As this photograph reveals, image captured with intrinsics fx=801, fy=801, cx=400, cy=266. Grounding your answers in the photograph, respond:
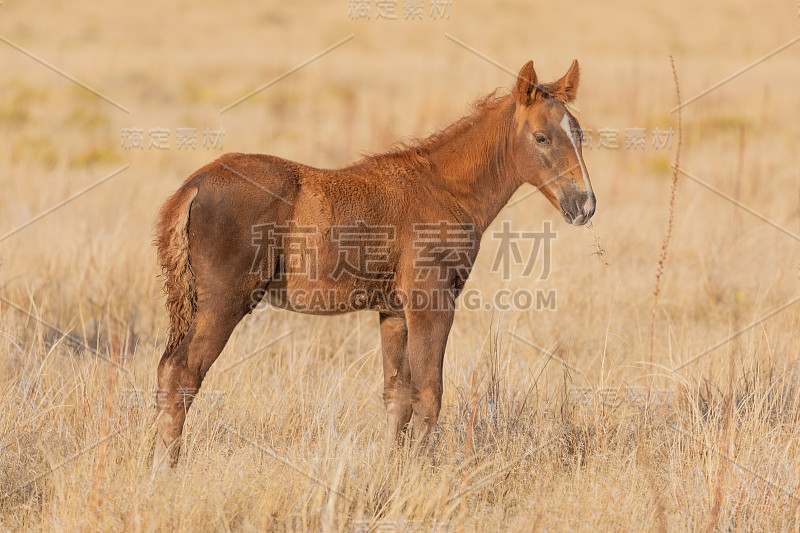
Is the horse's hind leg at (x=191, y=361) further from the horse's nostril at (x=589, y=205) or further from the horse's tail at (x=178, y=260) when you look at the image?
the horse's nostril at (x=589, y=205)

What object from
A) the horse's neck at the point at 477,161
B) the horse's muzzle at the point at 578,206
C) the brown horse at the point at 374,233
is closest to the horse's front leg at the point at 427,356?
the brown horse at the point at 374,233

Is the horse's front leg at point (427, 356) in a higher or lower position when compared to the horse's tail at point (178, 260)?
lower

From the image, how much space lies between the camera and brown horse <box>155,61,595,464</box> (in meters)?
4.25

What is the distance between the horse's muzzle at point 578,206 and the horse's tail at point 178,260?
6.93 ft

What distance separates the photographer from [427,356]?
460cm

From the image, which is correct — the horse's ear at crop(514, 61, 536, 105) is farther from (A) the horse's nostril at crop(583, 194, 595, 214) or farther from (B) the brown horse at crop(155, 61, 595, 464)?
(A) the horse's nostril at crop(583, 194, 595, 214)

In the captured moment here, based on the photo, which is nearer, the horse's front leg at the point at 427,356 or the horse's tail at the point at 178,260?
the horse's tail at the point at 178,260

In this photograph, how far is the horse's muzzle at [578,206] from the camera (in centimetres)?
460

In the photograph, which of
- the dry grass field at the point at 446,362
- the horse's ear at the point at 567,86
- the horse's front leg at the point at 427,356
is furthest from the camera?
the horse's ear at the point at 567,86

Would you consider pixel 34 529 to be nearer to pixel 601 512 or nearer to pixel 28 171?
pixel 601 512

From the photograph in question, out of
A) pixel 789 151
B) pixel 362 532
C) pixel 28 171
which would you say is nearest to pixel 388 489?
pixel 362 532

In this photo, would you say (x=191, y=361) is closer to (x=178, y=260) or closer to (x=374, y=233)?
(x=178, y=260)

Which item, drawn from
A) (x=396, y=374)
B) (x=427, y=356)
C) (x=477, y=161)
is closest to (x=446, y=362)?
(x=396, y=374)

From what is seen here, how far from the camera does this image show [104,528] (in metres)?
3.63
